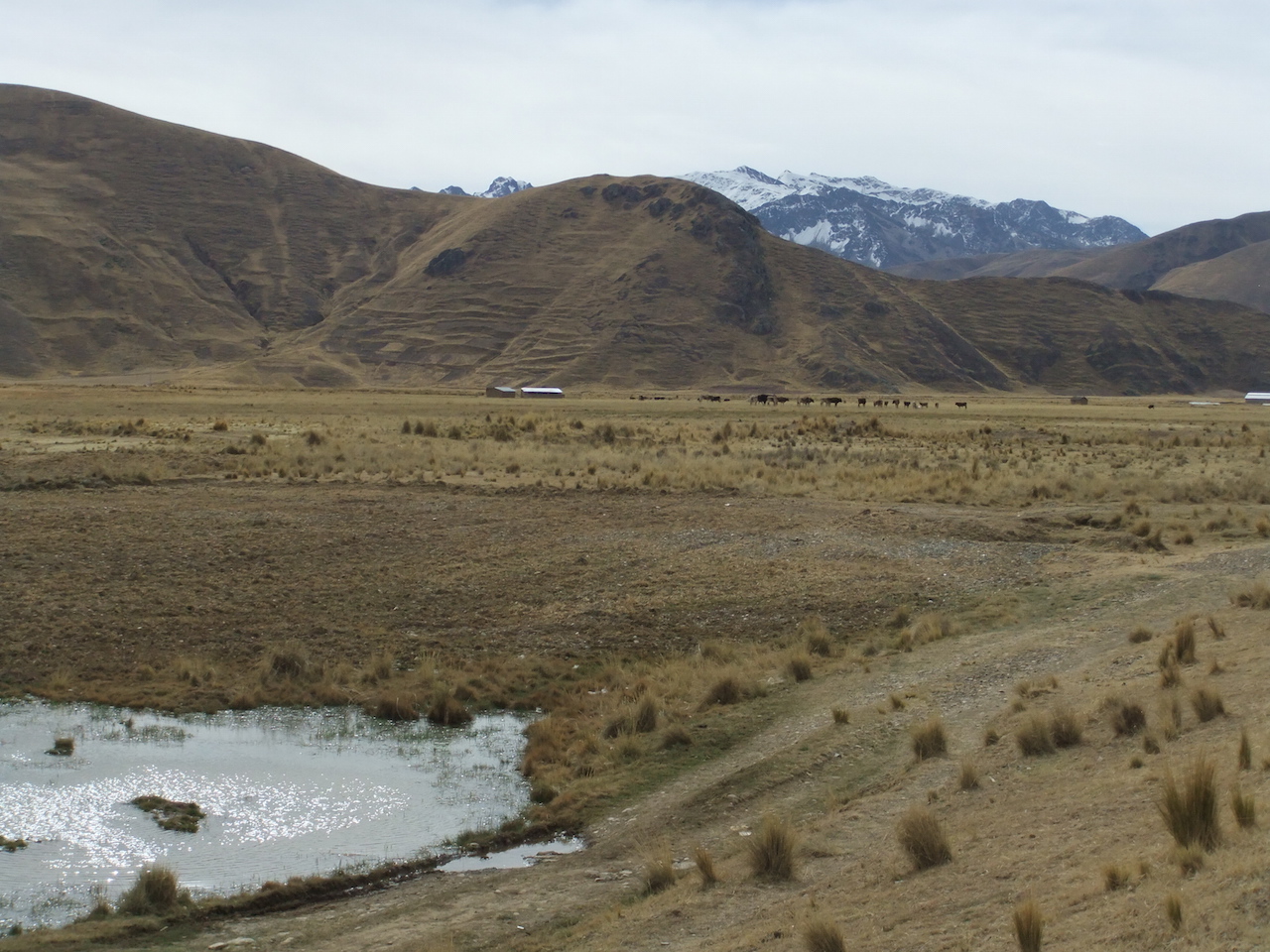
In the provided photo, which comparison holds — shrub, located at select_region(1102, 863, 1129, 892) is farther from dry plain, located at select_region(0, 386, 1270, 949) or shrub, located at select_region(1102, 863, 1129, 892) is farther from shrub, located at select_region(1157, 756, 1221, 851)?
shrub, located at select_region(1157, 756, 1221, 851)

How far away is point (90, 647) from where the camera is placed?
16.8 metres

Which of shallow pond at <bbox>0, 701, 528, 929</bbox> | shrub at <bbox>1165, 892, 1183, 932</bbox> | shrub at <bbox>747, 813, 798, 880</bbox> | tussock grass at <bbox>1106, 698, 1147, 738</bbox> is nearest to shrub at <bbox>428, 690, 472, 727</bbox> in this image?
shallow pond at <bbox>0, 701, 528, 929</bbox>

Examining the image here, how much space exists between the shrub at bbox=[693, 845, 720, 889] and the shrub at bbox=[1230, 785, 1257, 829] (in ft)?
12.1

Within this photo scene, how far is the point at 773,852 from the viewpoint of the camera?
30.5 feet

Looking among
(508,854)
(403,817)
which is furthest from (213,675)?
(508,854)

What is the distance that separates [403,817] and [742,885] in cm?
410

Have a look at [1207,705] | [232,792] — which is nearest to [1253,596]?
[1207,705]

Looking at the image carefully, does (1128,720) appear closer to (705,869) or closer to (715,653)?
(705,869)

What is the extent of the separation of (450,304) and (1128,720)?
172 meters

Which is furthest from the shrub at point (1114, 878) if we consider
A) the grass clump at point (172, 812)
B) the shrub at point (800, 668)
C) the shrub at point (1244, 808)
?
the shrub at point (800, 668)

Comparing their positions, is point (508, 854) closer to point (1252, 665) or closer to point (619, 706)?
point (619, 706)

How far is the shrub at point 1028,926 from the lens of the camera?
Answer: 6.36m

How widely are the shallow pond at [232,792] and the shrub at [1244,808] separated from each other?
6.75 metres

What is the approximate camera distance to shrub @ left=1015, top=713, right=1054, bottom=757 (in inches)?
433
